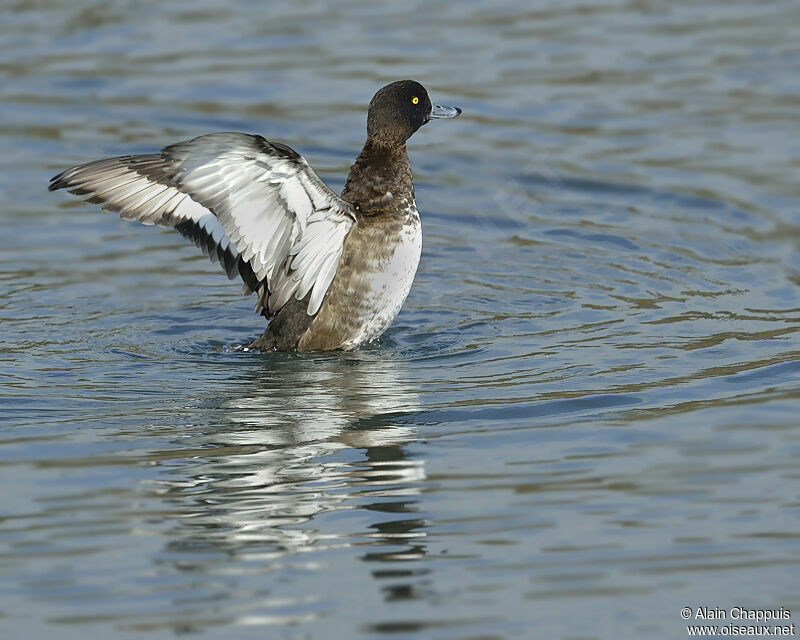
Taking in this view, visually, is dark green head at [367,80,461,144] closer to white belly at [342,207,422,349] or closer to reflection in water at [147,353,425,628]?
white belly at [342,207,422,349]

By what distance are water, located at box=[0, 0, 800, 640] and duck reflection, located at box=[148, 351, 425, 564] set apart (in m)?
0.02

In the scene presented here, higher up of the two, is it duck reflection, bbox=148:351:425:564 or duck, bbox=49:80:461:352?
duck, bbox=49:80:461:352

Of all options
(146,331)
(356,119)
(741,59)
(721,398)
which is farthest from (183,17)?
(721,398)

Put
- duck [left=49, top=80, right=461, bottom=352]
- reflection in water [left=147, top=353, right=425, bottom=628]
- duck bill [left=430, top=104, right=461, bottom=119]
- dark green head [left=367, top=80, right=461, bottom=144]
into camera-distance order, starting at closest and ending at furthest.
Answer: reflection in water [left=147, top=353, right=425, bottom=628]
duck [left=49, top=80, right=461, bottom=352]
dark green head [left=367, top=80, right=461, bottom=144]
duck bill [left=430, top=104, right=461, bottom=119]

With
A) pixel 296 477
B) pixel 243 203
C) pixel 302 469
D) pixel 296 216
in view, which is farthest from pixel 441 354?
pixel 296 477

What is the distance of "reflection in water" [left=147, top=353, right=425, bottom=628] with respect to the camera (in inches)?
209

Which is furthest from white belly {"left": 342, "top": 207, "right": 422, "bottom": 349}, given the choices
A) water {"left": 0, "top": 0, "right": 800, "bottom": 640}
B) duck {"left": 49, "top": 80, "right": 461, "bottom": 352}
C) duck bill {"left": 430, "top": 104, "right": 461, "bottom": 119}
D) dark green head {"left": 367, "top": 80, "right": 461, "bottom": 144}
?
duck bill {"left": 430, "top": 104, "right": 461, "bottom": 119}

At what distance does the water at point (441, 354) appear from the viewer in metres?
5.09

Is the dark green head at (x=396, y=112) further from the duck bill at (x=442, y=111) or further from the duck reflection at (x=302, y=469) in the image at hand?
the duck reflection at (x=302, y=469)

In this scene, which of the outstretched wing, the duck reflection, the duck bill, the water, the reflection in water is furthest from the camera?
the duck bill

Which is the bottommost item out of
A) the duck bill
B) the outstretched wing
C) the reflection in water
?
the reflection in water

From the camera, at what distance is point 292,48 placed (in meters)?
14.4

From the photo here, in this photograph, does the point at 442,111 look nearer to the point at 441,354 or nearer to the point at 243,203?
the point at 441,354

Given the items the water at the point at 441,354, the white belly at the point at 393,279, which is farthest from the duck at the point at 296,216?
the water at the point at 441,354
